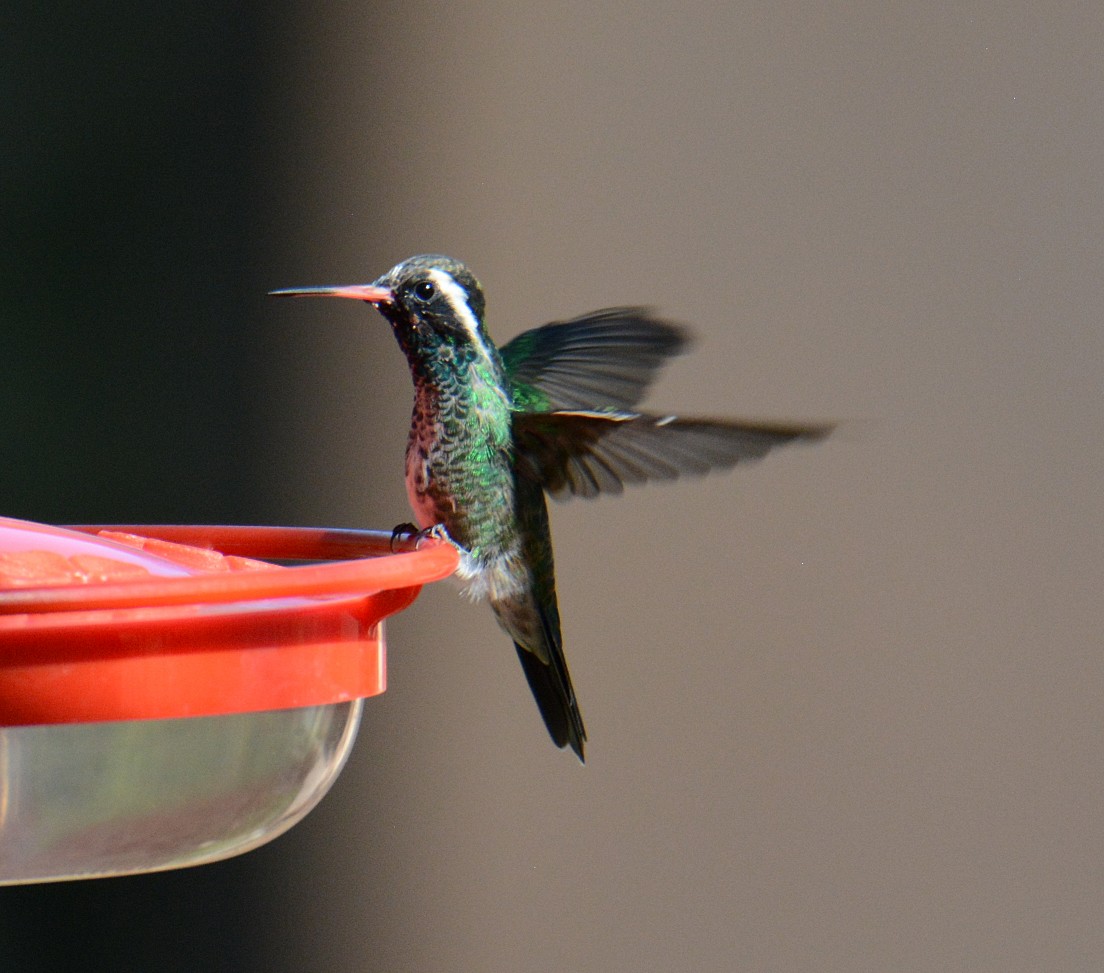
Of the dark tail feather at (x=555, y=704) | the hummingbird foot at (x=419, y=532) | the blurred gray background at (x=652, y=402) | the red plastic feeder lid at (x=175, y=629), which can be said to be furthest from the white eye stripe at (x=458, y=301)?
the blurred gray background at (x=652, y=402)

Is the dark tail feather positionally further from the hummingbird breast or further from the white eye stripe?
the white eye stripe

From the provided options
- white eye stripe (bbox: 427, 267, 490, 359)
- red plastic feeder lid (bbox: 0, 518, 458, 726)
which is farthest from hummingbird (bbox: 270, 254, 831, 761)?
red plastic feeder lid (bbox: 0, 518, 458, 726)

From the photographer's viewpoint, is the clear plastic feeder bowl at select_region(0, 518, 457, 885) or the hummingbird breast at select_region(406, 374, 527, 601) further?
the hummingbird breast at select_region(406, 374, 527, 601)

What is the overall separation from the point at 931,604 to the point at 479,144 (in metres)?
1.62

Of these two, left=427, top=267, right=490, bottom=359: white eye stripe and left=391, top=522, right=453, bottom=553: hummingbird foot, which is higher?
left=427, top=267, right=490, bottom=359: white eye stripe

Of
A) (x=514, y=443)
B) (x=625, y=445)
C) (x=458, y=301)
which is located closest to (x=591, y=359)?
(x=514, y=443)

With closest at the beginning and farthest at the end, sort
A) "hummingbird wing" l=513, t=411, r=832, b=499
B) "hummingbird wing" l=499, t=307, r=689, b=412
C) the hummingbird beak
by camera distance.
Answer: "hummingbird wing" l=513, t=411, r=832, b=499 < the hummingbird beak < "hummingbird wing" l=499, t=307, r=689, b=412

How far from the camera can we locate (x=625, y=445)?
6.72ft

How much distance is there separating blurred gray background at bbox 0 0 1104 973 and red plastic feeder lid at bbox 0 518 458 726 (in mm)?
2072

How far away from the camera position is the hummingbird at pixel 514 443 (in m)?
2.06

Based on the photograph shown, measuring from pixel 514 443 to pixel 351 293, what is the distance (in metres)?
0.43

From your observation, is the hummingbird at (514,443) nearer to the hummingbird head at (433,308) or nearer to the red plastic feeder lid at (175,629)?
the hummingbird head at (433,308)

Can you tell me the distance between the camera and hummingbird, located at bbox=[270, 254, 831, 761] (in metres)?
2.06

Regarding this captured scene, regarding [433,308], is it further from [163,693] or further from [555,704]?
[163,693]
